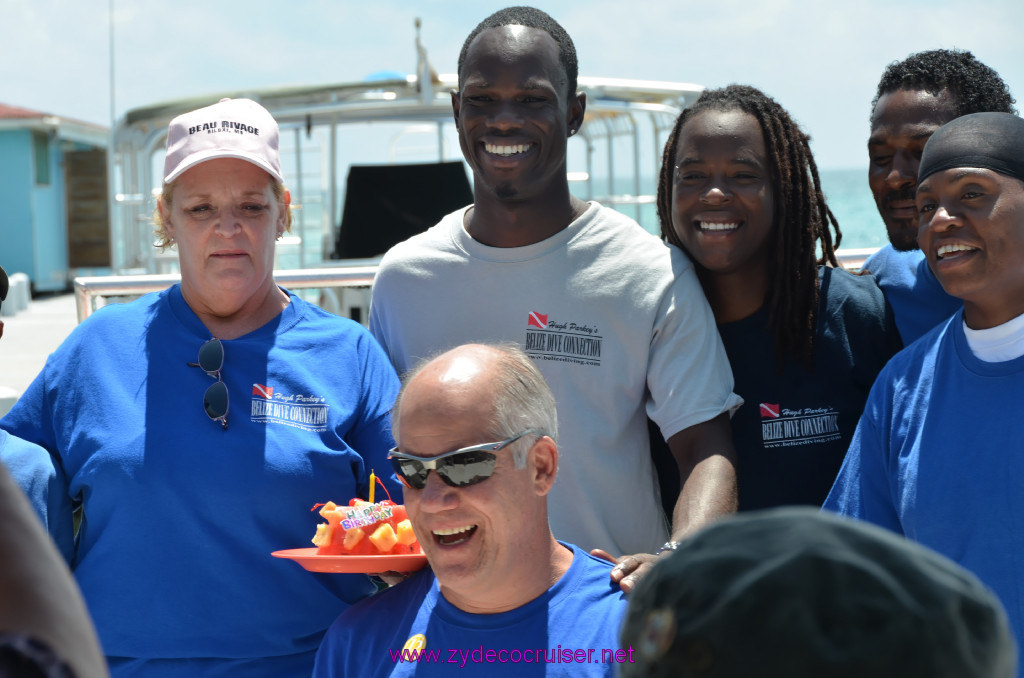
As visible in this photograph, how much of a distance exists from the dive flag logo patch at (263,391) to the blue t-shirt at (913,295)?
1.64 meters

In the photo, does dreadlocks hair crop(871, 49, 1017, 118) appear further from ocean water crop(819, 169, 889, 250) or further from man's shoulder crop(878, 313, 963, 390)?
ocean water crop(819, 169, 889, 250)

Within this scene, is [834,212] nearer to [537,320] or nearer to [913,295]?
[913,295]

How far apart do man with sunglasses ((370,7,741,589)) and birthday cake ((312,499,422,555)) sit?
0.52 m

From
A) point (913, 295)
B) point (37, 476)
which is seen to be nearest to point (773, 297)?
point (913, 295)

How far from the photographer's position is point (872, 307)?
2887 mm

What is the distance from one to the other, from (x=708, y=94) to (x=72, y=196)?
34.4 m

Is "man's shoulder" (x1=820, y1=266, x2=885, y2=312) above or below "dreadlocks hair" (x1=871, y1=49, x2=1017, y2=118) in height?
below

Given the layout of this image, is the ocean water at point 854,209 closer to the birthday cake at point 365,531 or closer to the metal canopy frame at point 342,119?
the metal canopy frame at point 342,119

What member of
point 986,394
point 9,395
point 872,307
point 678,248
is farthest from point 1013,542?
point 9,395

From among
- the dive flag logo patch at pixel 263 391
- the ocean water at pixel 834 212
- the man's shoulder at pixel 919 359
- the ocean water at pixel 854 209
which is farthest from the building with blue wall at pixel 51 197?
the man's shoulder at pixel 919 359

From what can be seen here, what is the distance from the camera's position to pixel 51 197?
108ft

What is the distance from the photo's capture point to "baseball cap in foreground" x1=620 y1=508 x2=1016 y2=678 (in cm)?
60

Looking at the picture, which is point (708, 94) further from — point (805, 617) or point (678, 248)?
point (805, 617)

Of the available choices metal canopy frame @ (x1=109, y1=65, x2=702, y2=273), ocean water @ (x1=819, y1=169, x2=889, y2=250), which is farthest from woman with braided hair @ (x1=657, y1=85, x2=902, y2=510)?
ocean water @ (x1=819, y1=169, x2=889, y2=250)
